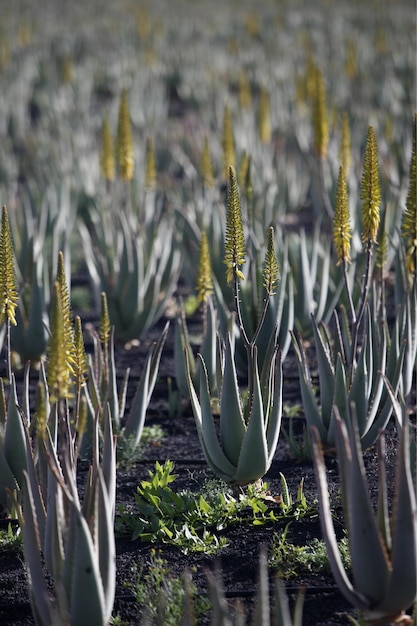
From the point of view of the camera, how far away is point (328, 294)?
520 centimetres

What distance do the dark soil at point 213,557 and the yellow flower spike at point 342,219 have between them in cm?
87

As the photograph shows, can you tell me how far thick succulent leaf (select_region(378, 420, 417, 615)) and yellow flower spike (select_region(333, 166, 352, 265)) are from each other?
3.84 ft

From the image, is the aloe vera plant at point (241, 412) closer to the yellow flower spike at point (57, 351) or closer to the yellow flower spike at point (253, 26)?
the yellow flower spike at point (57, 351)

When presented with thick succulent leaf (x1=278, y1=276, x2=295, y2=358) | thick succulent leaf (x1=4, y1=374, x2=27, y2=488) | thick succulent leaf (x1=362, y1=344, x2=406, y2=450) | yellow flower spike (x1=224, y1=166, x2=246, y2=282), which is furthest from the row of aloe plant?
thick succulent leaf (x1=278, y1=276, x2=295, y2=358)

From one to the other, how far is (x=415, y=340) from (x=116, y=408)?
139 cm

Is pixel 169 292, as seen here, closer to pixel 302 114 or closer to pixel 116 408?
pixel 116 408

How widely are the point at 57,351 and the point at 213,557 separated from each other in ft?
4.11

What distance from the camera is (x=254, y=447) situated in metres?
3.29

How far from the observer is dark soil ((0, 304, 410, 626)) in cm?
294

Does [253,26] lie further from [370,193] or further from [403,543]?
[403,543]

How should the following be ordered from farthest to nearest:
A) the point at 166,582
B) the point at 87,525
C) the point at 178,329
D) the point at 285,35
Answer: the point at 285,35 → the point at 178,329 → the point at 166,582 → the point at 87,525

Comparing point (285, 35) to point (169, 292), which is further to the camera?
point (285, 35)

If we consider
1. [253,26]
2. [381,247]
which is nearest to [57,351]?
[381,247]

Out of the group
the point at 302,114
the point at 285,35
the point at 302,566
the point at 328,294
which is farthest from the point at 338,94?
the point at 302,566
